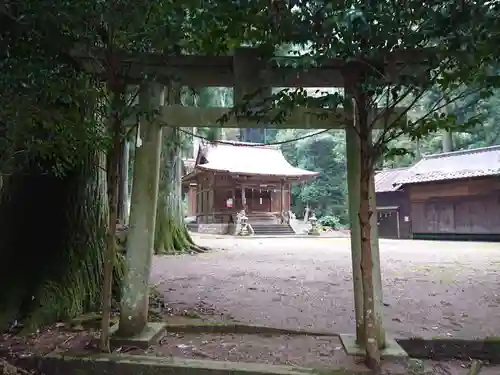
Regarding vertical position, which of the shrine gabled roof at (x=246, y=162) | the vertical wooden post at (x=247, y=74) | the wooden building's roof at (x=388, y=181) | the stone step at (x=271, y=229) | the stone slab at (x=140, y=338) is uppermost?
the shrine gabled roof at (x=246, y=162)

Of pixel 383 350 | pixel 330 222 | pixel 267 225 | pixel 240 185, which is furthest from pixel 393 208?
pixel 383 350

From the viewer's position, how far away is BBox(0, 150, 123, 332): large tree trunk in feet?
13.7

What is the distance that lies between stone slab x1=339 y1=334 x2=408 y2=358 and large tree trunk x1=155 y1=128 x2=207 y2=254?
313 inches

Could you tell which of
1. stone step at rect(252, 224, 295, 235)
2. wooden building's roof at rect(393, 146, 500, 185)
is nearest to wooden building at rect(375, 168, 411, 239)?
wooden building's roof at rect(393, 146, 500, 185)

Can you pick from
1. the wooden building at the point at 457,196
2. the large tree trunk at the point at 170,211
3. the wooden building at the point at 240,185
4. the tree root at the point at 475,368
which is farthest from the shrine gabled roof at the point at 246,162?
the tree root at the point at 475,368

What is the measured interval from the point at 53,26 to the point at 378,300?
10.8ft

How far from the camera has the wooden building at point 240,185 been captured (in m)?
24.6

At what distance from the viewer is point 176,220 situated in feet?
39.4

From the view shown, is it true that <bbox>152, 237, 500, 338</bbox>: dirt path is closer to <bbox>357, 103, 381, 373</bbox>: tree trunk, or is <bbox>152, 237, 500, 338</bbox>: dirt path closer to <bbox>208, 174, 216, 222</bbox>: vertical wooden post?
<bbox>357, 103, 381, 373</bbox>: tree trunk

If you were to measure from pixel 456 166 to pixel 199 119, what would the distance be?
1962 centimetres

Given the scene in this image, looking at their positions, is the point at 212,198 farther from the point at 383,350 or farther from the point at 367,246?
the point at 367,246

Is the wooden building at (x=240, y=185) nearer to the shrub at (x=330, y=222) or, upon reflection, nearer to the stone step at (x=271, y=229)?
the stone step at (x=271, y=229)

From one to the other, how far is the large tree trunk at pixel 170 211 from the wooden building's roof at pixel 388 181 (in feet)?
44.1

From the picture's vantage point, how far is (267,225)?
24531 millimetres
